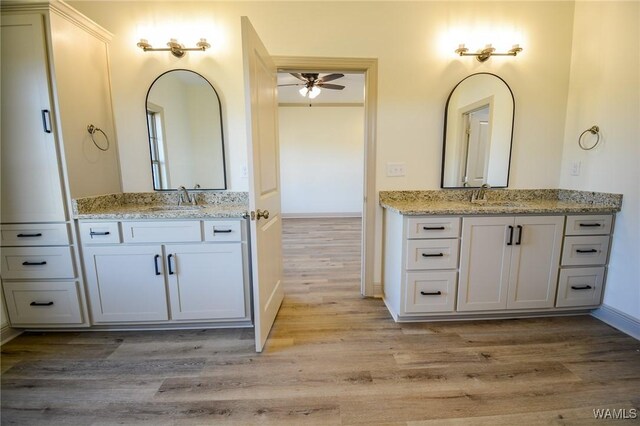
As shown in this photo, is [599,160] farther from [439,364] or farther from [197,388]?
[197,388]

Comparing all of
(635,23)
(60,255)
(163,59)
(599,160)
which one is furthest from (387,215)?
(60,255)

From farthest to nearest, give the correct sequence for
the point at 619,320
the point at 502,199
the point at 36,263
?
the point at 502,199 → the point at 619,320 → the point at 36,263

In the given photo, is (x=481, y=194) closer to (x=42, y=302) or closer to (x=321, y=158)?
(x=42, y=302)

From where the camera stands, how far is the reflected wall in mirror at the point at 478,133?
93.0 inches

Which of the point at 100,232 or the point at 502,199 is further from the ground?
the point at 502,199

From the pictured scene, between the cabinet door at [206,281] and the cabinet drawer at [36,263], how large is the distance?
0.70 m

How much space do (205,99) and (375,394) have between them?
2471mm

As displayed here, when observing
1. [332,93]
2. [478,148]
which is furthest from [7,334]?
[332,93]

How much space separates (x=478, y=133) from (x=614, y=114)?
0.88 m

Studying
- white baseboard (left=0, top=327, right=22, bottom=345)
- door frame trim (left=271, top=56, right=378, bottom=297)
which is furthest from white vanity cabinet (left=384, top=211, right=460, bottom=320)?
white baseboard (left=0, top=327, right=22, bottom=345)

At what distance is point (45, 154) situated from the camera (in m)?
1.81

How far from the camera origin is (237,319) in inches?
81.1

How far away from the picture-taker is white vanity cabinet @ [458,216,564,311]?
6.63 feet

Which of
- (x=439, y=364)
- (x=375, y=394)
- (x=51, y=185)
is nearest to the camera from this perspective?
(x=375, y=394)
